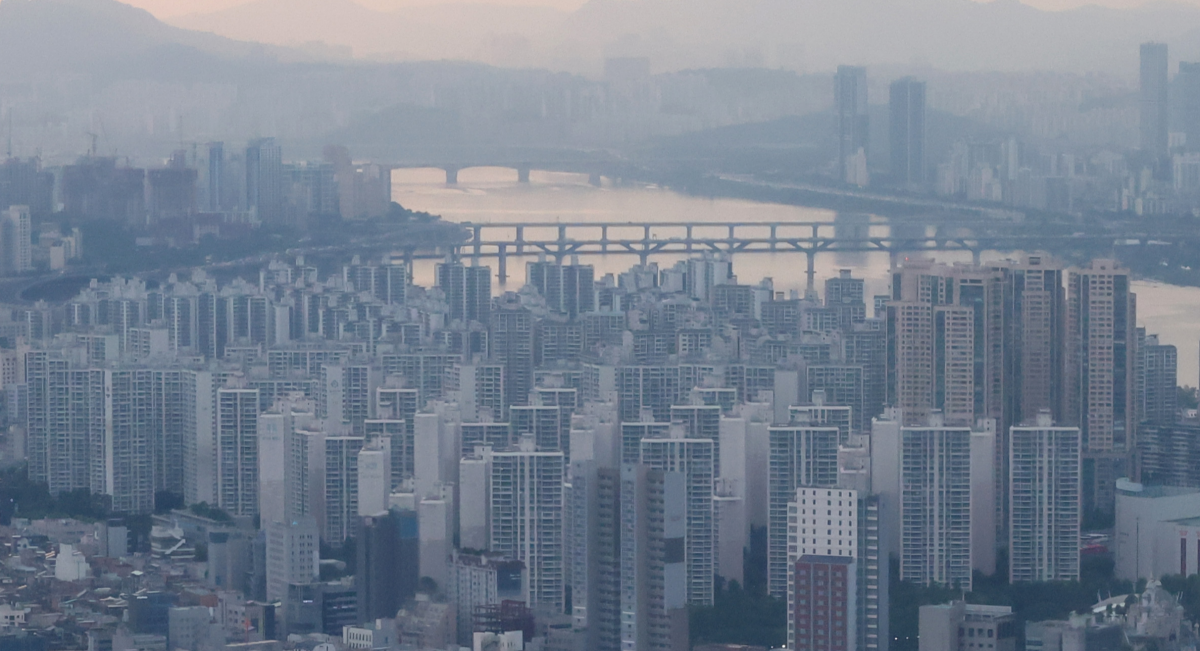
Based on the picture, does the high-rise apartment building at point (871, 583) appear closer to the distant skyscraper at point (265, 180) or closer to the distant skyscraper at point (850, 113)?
the distant skyscraper at point (850, 113)

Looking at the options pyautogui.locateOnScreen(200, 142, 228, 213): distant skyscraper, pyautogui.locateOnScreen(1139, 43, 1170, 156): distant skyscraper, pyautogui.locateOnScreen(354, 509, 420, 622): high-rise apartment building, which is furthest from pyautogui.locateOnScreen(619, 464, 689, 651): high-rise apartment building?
pyautogui.locateOnScreen(200, 142, 228, 213): distant skyscraper

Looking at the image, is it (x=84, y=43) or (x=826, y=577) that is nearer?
(x=826, y=577)

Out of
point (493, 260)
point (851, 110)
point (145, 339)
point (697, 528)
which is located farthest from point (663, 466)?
point (493, 260)

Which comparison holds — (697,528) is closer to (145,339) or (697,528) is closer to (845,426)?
(845,426)

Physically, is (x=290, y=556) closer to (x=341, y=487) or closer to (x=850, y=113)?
(x=341, y=487)

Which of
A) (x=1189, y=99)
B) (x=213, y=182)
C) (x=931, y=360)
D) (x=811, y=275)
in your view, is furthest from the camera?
(x=213, y=182)

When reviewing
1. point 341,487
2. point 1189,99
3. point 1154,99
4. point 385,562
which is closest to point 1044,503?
point 385,562

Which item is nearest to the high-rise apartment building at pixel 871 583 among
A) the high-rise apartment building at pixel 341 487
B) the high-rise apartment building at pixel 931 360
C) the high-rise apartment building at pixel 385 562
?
the high-rise apartment building at pixel 385 562
